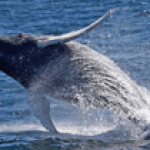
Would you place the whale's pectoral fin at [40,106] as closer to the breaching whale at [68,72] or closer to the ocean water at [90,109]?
the breaching whale at [68,72]

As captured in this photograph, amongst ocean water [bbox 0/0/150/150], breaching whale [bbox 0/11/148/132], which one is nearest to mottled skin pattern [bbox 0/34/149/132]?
breaching whale [bbox 0/11/148/132]

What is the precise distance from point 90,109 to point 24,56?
102 centimetres

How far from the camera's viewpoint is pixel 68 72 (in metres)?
3.60

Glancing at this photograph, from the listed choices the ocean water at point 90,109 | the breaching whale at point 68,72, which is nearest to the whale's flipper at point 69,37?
the breaching whale at point 68,72

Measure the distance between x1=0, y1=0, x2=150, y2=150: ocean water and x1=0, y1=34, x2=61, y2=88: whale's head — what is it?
40 cm

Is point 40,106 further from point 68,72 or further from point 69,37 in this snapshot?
point 69,37

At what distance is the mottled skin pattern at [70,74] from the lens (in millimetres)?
3586

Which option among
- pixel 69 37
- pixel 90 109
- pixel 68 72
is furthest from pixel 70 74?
pixel 90 109

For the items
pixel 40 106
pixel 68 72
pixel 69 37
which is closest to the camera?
pixel 69 37

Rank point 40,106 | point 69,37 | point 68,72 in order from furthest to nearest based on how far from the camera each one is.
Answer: point 40,106
point 68,72
point 69,37

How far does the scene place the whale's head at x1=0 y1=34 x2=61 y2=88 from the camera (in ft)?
11.8

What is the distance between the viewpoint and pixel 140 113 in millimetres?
3465

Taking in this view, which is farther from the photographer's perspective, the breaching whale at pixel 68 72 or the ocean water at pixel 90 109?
the breaching whale at pixel 68 72

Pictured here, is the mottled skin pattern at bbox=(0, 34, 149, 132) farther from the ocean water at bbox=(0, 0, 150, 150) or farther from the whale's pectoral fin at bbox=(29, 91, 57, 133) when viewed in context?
the ocean water at bbox=(0, 0, 150, 150)
